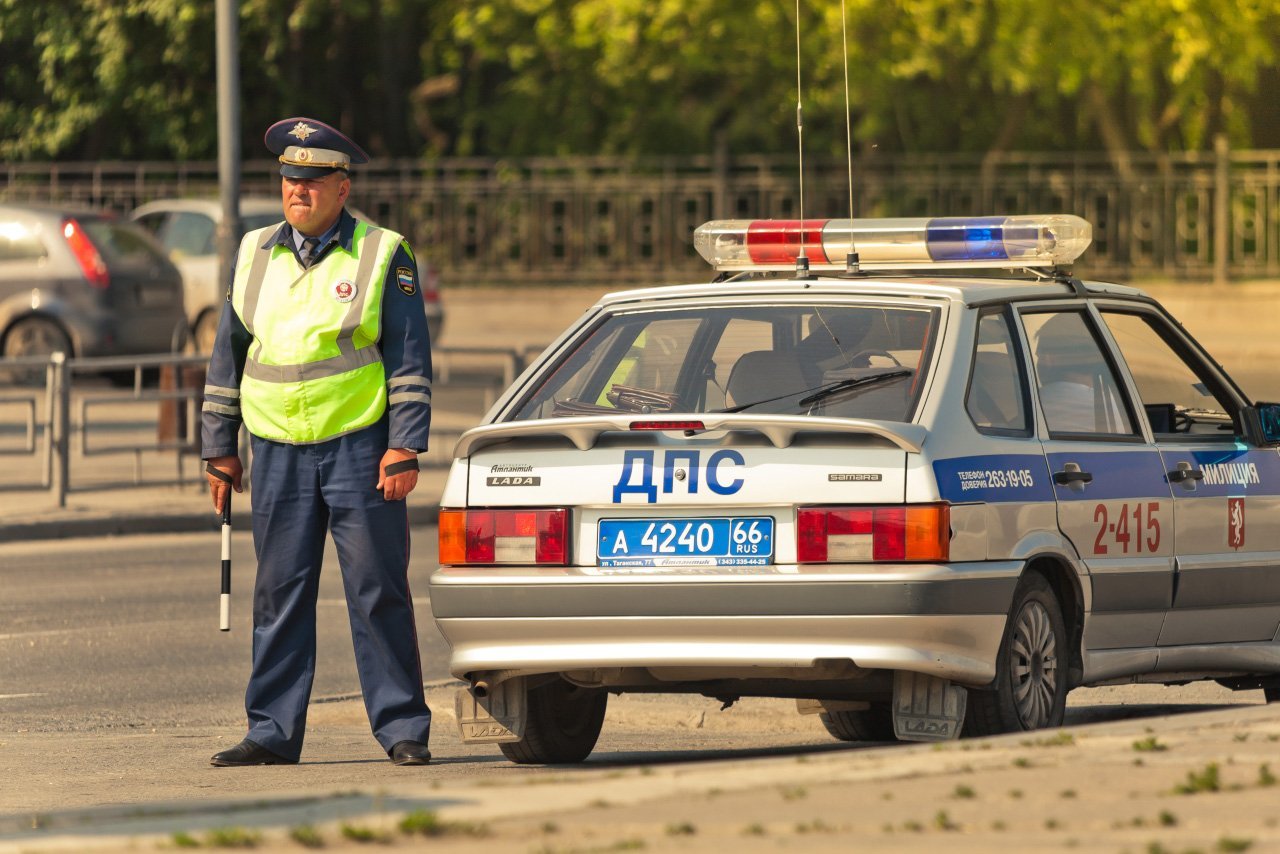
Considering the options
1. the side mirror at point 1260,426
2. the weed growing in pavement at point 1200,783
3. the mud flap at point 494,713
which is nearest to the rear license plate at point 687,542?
the mud flap at point 494,713

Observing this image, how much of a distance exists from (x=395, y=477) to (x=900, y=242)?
1737mm

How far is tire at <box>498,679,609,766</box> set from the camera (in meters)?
7.35

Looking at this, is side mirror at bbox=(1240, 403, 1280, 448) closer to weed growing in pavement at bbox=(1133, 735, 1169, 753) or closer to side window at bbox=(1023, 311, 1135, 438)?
side window at bbox=(1023, 311, 1135, 438)

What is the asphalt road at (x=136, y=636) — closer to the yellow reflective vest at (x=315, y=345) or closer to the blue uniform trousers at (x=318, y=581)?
the blue uniform trousers at (x=318, y=581)

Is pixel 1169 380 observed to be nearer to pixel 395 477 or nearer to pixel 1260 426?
pixel 1260 426

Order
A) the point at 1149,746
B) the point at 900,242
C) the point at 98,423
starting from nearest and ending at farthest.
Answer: the point at 1149,746 → the point at 900,242 → the point at 98,423

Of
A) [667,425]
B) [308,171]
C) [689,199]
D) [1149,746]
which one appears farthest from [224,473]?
[689,199]

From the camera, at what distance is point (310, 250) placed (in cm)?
740

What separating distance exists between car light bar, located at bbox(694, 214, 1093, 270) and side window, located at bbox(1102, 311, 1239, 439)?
0.39 meters

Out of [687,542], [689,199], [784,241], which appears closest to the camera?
[687,542]

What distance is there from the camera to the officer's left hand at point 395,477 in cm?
722

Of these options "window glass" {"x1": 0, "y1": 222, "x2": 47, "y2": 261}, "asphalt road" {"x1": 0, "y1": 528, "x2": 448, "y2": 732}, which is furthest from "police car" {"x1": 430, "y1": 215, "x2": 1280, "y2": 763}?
"window glass" {"x1": 0, "y1": 222, "x2": 47, "y2": 261}

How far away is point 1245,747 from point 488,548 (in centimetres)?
208

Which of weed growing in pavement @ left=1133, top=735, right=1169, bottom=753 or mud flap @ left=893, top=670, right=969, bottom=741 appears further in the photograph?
mud flap @ left=893, top=670, right=969, bottom=741
